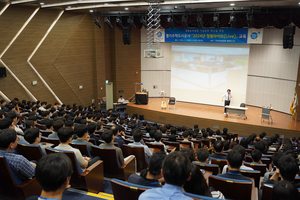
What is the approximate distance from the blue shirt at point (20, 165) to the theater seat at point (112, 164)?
3.93ft

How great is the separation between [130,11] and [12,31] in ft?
20.6

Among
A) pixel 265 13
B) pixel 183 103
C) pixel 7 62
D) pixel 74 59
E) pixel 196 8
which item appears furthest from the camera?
pixel 183 103

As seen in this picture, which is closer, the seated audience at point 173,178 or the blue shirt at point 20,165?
the seated audience at point 173,178

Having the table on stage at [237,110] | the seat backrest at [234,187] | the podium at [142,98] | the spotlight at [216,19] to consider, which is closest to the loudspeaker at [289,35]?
the spotlight at [216,19]

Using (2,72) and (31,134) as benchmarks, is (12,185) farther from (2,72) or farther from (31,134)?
(2,72)

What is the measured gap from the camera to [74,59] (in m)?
14.2

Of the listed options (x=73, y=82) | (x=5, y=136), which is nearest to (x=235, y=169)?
(x=5, y=136)

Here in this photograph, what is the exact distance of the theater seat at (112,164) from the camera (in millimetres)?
3969

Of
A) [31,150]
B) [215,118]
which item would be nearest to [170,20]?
[215,118]

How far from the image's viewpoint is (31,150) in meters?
3.56

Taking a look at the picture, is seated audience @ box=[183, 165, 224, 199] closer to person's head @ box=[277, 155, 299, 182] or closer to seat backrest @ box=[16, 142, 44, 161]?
person's head @ box=[277, 155, 299, 182]

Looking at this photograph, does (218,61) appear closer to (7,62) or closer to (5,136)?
(7,62)

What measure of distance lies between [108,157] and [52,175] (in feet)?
7.25

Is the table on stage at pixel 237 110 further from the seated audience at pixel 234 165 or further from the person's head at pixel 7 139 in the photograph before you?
the person's head at pixel 7 139
